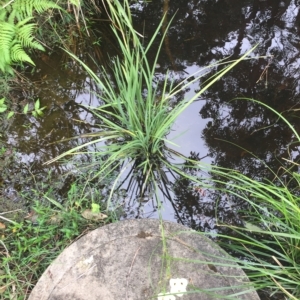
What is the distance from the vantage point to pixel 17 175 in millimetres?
2387

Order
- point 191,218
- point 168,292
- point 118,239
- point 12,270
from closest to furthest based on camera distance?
point 168,292
point 118,239
point 12,270
point 191,218

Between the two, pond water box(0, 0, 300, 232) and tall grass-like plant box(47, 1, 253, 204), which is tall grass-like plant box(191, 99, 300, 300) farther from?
tall grass-like plant box(47, 1, 253, 204)

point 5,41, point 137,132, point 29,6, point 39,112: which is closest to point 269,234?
point 137,132

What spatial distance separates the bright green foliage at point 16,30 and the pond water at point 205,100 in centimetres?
27

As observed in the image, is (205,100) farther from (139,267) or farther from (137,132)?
(139,267)

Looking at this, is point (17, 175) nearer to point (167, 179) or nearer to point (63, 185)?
point (63, 185)

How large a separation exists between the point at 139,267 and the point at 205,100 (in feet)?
4.37

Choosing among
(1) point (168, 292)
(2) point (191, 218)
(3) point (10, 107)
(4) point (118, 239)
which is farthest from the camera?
(3) point (10, 107)

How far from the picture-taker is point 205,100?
2.52 m

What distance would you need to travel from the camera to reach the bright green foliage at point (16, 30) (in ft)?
8.04

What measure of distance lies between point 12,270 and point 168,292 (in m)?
0.99

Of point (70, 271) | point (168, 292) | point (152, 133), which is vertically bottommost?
point (168, 292)

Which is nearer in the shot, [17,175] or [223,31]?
[17,175]

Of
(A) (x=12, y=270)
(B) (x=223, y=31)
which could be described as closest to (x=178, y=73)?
(B) (x=223, y=31)
